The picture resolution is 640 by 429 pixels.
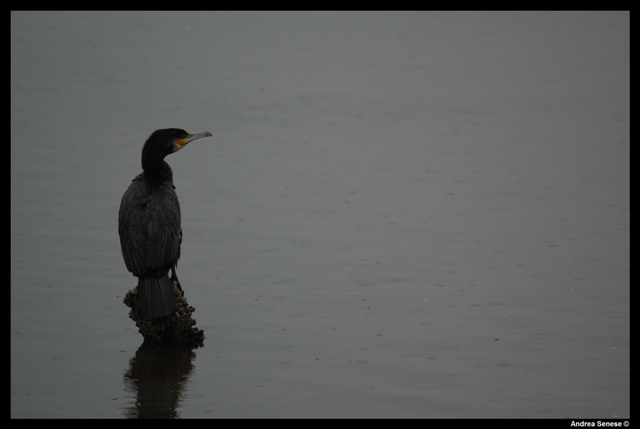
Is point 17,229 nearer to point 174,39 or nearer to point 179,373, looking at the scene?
point 179,373

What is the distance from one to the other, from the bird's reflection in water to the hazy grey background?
5 centimetres

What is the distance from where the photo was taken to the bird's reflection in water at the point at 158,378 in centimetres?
687

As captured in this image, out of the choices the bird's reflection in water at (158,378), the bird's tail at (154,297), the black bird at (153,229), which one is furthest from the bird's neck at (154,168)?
the bird's reflection in water at (158,378)

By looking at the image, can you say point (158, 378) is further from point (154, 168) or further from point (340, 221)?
point (340, 221)

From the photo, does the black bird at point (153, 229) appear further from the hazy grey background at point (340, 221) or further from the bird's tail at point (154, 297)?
the hazy grey background at point (340, 221)

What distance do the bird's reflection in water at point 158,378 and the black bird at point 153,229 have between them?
332 mm

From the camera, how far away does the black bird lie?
7902mm

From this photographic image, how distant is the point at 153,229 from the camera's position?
800cm

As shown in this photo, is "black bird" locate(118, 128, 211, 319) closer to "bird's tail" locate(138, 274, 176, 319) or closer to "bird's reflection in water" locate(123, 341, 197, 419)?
"bird's tail" locate(138, 274, 176, 319)

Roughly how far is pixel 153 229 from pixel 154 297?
0.48 meters

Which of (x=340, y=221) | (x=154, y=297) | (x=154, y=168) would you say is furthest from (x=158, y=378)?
(x=340, y=221)

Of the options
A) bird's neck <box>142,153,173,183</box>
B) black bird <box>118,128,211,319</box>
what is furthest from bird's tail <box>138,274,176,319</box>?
bird's neck <box>142,153,173,183</box>

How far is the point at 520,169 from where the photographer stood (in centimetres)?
1562

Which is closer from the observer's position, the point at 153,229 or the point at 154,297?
the point at 154,297
